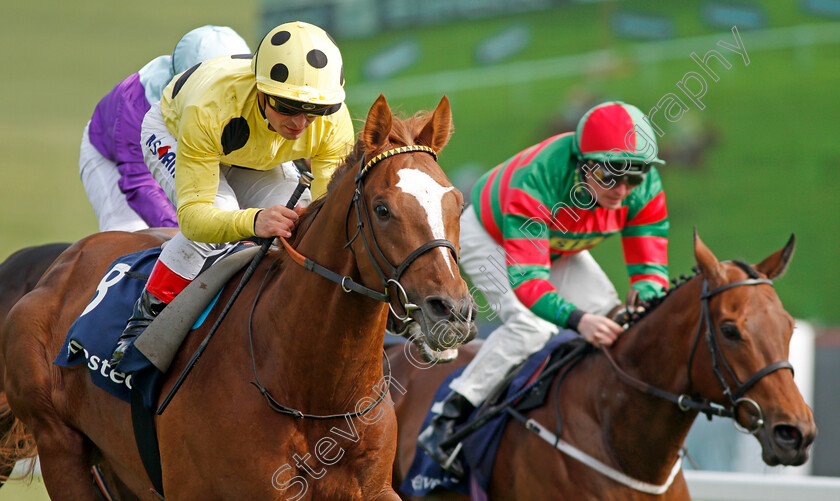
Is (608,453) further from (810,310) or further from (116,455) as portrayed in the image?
(810,310)

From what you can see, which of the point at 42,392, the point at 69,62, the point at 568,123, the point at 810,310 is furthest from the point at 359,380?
the point at 568,123

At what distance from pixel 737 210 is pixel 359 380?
51.4 feet

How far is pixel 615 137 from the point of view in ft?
13.1

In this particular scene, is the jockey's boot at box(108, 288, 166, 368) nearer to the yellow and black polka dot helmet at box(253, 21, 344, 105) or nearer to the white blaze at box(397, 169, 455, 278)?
the yellow and black polka dot helmet at box(253, 21, 344, 105)

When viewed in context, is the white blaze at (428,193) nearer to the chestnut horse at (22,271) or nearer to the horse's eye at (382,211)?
the horse's eye at (382,211)

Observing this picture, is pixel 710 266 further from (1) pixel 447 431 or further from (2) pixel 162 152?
(2) pixel 162 152

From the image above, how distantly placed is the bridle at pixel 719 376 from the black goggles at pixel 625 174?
25.2 inches

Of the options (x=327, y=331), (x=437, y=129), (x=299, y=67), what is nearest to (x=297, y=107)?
(x=299, y=67)

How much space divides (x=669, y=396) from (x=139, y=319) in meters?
2.12

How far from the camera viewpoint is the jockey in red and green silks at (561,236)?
158 inches

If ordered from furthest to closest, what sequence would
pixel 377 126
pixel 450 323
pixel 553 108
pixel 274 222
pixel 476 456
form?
pixel 553 108, pixel 476 456, pixel 274 222, pixel 377 126, pixel 450 323

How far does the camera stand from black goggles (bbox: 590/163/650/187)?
3.97m

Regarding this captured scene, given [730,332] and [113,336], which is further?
[730,332]

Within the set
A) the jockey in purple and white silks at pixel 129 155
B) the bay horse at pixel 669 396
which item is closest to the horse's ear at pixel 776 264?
the bay horse at pixel 669 396
